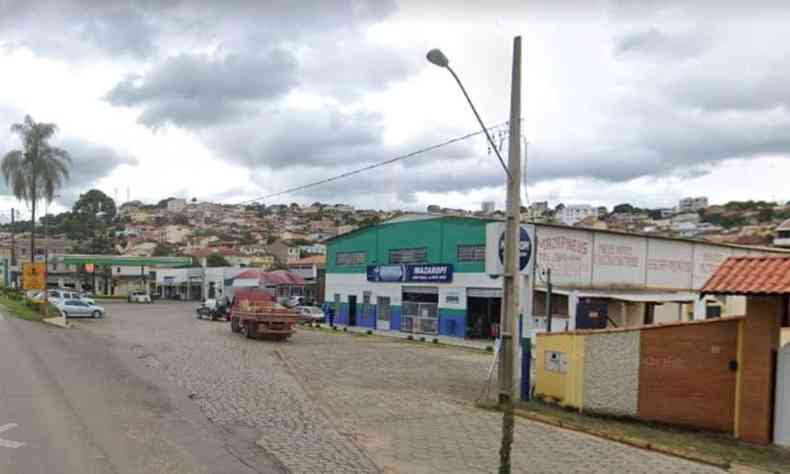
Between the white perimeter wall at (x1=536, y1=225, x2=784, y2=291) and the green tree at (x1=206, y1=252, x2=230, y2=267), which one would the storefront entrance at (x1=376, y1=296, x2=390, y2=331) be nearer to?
the white perimeter wall at (x1=536, y1=225, x2=784, y2=291)

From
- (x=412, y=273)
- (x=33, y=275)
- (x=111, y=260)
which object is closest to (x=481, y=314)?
(x=412, y=273)

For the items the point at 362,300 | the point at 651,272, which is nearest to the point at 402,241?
the point at 362,300

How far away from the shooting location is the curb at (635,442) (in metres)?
9.84

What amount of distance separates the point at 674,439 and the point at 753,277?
2.86 metres

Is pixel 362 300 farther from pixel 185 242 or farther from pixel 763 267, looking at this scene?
pixel 185 242

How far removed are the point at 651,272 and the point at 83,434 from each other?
3597 centimetres

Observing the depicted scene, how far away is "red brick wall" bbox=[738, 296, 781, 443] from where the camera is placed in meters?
11.1

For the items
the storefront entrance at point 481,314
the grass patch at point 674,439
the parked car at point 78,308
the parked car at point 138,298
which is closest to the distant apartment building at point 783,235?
the storefront entrance at point 481,314

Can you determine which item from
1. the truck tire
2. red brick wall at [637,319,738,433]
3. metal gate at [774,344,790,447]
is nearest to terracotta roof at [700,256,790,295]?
red brick wall at [637,319,738,433]

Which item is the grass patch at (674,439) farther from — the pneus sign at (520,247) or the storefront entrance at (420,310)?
the storefront entrance at (420,310)

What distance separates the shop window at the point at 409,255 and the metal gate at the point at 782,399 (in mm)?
30570

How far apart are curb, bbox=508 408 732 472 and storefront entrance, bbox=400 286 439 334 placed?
27.2 meters

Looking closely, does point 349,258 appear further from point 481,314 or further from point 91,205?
point 91,205

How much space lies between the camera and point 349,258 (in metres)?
49.5
